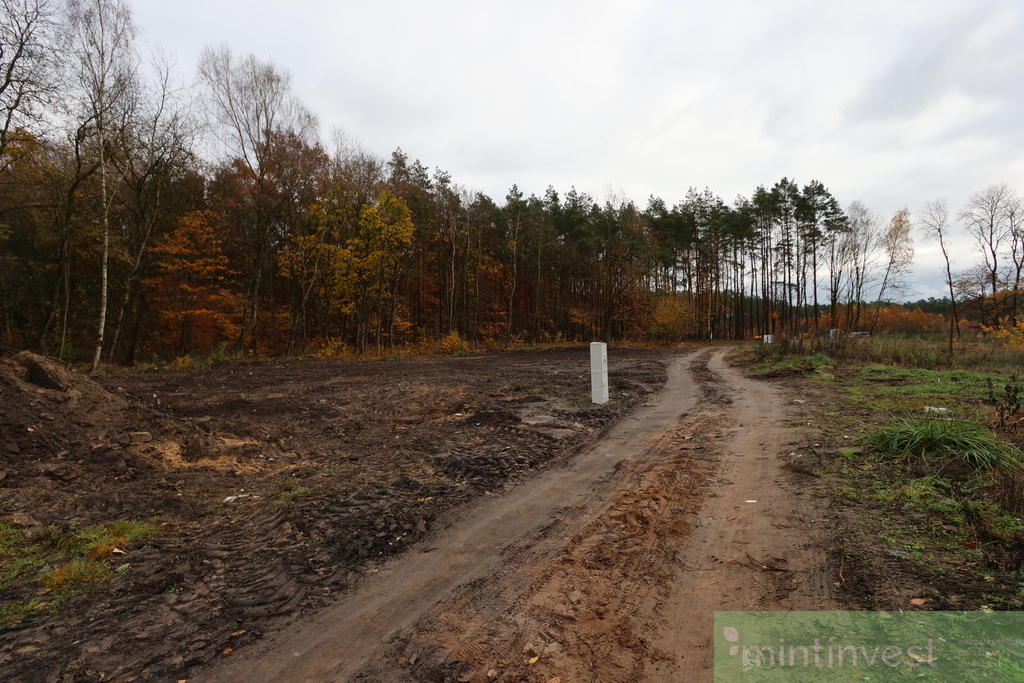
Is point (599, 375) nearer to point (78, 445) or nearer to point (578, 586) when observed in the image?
point (578, 586)

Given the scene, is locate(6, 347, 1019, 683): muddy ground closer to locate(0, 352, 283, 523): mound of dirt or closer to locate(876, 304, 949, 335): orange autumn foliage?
locate(0, 352, 283, 523): mound of dirt

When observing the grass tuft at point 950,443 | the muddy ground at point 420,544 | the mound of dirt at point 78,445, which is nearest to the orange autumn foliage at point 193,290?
the mound of dirt at point 78,445

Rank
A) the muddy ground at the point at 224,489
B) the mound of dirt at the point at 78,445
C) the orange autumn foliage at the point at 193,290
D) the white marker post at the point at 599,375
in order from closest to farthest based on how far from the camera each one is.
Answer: the muddy ground at the point at 224,489
the mound of dirt at the point at 78,445
the white marker post at the point at 599,375
the orange autumn foliage at the point at 193,290

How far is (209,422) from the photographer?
8227mm

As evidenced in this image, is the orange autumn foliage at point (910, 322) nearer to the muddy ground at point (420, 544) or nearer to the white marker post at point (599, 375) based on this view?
the white marker post at point (599, 375)

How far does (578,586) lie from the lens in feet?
11.0

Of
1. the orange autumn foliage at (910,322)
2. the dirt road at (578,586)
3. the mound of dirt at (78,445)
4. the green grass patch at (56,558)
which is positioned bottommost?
the dirt road at (578,586)

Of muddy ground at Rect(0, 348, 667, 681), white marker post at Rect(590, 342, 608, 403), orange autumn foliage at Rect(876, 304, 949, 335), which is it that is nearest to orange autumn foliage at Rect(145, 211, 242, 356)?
muddy ground at Rect(0, 348, 667, 681)

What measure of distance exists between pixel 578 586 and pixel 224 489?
178 inches

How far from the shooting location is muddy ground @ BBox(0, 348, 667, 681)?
9.50ft

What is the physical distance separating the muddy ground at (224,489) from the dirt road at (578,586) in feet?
1.33

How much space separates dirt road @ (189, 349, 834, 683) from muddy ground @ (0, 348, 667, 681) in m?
0.41

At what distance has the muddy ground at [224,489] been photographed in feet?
9.50

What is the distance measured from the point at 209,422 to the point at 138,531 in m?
4.64
